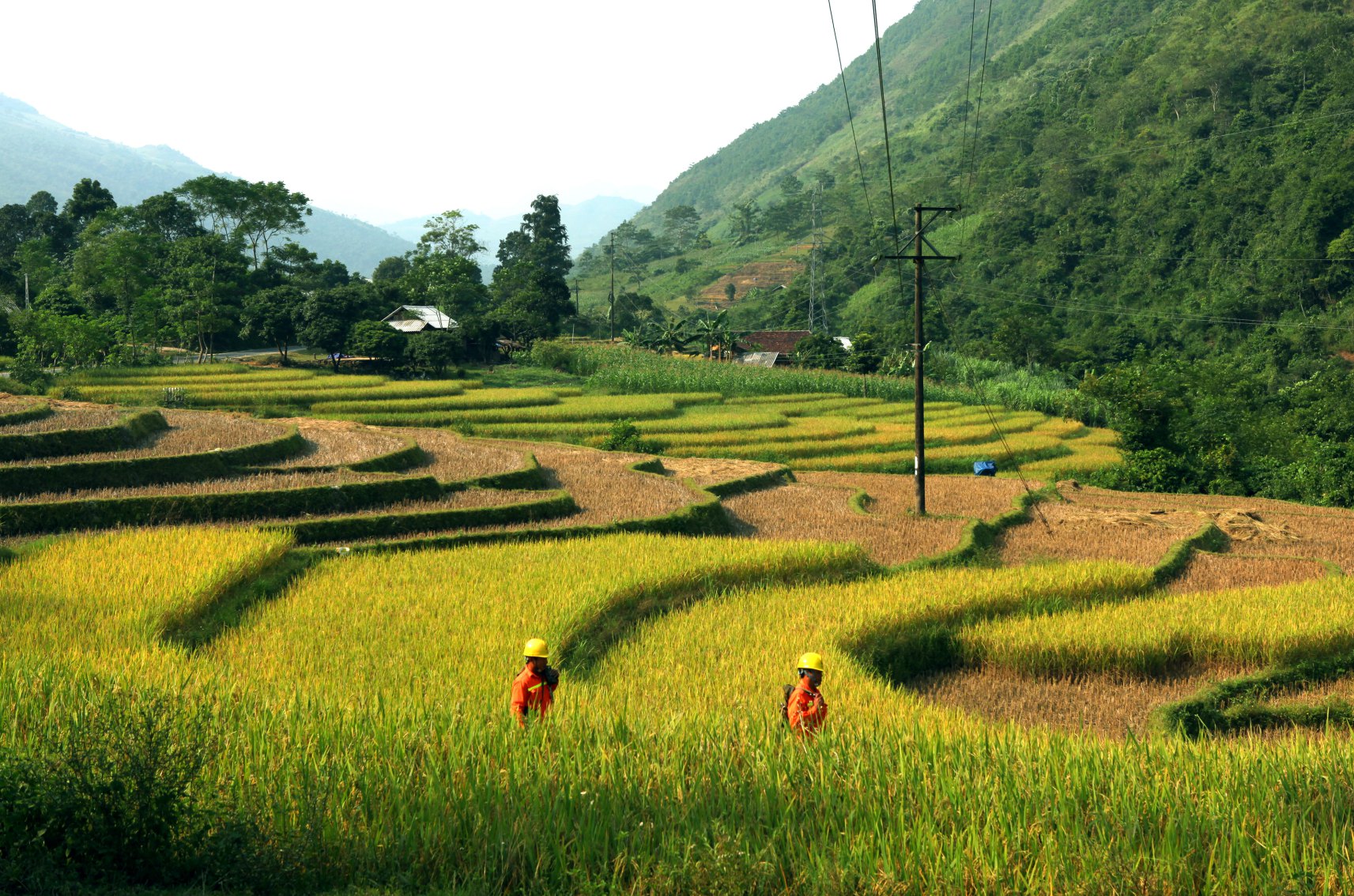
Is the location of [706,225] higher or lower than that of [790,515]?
higher

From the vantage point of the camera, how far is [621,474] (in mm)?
20969

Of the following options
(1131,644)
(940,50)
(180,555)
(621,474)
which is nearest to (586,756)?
(1131,644)

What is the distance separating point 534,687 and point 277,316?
38.4 metres

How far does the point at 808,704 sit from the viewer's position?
6.24 meters

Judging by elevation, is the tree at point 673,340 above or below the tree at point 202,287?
below

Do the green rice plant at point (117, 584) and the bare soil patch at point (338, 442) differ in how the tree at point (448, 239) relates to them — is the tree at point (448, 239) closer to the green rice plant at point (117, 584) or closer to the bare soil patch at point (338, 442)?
the bare soil patch at point (338, 442)

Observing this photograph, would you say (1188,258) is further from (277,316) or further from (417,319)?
(277,316)

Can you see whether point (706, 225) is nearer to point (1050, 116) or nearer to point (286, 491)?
point (1050, 116)

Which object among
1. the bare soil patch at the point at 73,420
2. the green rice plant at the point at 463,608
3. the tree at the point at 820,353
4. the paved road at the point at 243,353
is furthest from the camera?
the tree at the point at 820,353

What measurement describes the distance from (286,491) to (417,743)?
414 inches

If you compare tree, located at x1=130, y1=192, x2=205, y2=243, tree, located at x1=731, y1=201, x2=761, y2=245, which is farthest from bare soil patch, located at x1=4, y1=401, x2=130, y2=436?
tree, located at x1=731, y1=201, x2=761, y2=245

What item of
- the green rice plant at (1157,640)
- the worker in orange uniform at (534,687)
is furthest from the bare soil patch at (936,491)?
the worker in orange uniform at (534,687)

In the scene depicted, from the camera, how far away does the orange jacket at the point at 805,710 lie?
6.15 m

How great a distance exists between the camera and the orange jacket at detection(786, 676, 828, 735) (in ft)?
20.2
